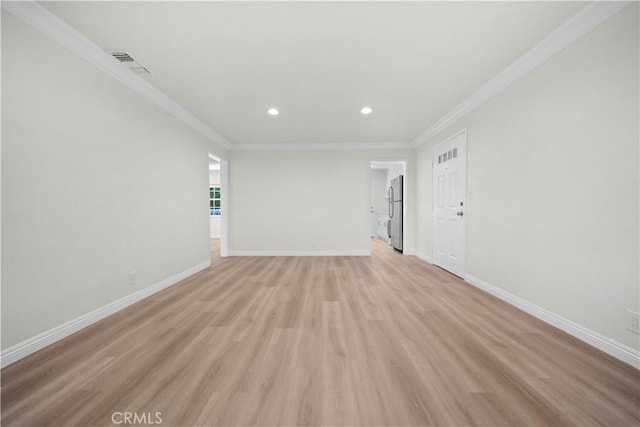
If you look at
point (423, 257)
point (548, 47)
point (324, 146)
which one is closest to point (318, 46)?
point (548, 47)

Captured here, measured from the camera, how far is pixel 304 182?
5.31 m

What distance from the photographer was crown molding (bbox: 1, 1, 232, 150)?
5.30 feet

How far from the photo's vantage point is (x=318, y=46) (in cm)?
207

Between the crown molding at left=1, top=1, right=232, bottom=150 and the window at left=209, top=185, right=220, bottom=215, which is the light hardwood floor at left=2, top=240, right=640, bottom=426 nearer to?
the crown molding at left=1, top=1, right=232, bottom=150

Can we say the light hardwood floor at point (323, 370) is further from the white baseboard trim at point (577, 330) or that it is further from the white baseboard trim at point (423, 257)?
the white baseboard trim at point (423, 257)

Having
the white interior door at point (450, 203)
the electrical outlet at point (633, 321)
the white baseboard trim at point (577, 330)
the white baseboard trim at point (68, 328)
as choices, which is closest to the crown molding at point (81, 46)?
the white baseboard trim at point (68, 328)

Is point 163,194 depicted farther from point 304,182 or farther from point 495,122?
point 495,122

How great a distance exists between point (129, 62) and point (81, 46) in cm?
36

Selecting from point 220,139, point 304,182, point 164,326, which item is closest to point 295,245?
point 304,182

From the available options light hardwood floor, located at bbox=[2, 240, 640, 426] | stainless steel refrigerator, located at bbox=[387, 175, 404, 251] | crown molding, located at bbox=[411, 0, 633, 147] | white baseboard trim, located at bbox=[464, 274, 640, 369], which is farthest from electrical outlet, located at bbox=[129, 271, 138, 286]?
stainless steel refrigerator, located at bbox=[387, 175, 404, 251]

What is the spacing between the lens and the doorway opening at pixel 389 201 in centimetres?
546

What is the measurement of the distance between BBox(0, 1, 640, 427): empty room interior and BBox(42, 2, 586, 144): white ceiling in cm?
2

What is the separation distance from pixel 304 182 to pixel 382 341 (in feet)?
13.2

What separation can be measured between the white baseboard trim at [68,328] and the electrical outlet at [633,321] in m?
4.15
